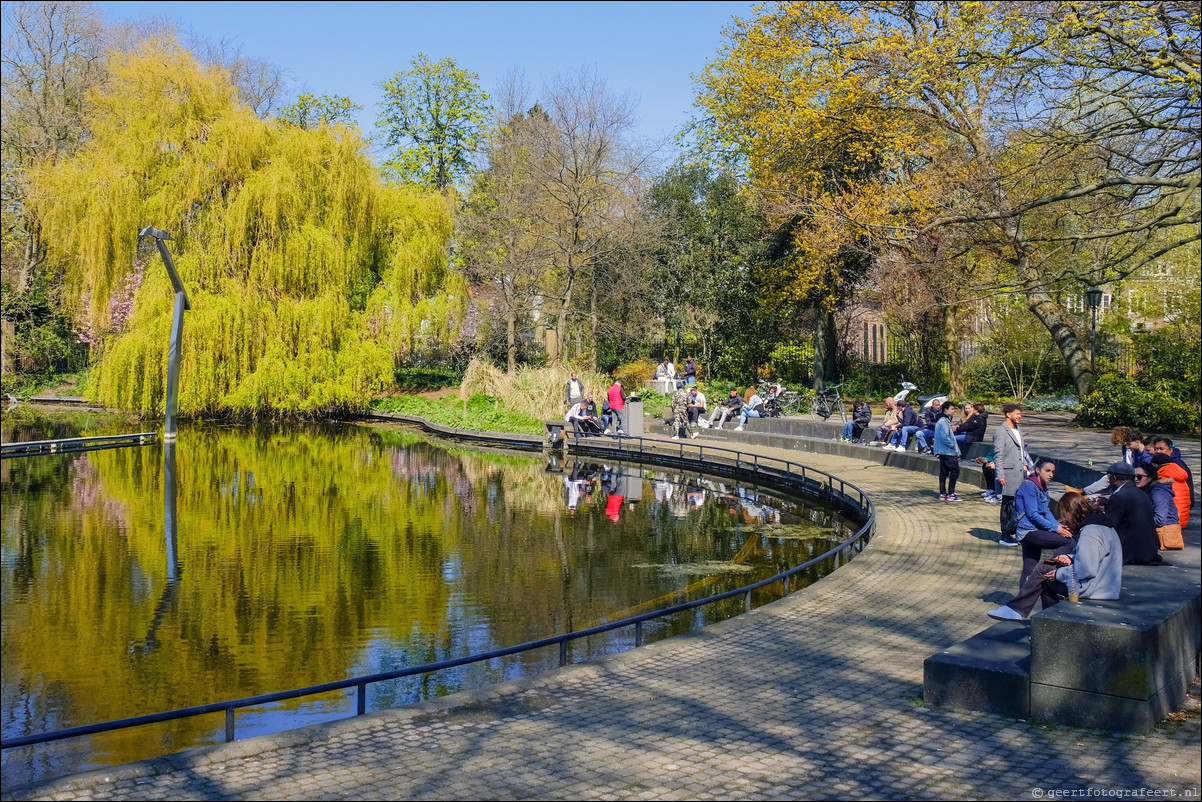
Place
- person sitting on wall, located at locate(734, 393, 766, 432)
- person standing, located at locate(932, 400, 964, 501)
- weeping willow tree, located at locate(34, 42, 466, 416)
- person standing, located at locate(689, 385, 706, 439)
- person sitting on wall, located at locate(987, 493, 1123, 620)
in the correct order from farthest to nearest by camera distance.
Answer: weeping willow tree, located at locate(34, 42, 466, 416), person sitting on wall, located at locate(734, 393, 766, 432), person standing, located at locate(689, 385, 706, 439), person standing, located at locate(932, 400, 964, 501), person sitting on wall, located at locate(987, 493, 1123, 620)

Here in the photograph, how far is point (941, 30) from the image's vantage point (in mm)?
25875

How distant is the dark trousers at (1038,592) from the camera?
820 cm

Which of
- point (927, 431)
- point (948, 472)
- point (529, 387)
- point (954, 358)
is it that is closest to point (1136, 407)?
point (927, 431)

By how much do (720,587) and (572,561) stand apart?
2.22 meters

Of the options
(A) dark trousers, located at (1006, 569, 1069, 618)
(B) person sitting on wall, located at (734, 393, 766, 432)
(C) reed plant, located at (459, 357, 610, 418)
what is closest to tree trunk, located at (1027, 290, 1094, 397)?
(B) person sitting on wall, located at (734, 393, 766, 432)

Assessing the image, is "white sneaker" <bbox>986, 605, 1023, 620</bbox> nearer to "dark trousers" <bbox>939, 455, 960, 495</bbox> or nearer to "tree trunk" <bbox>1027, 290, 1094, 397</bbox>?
"dark trousers" <bbox>939, 455, 960, 495</bbox>

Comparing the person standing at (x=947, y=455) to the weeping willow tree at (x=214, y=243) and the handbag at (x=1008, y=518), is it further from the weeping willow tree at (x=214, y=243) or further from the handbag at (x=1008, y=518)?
the weeping willow tree at (x=214, y=243)

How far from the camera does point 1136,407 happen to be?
2361 centimetres

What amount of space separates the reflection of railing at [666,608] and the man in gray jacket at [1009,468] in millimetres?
1620

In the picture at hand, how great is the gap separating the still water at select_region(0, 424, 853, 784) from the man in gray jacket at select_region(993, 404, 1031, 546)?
255 centimetres

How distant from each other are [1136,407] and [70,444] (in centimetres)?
2592

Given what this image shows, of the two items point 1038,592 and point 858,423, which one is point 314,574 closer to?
point 1038,592

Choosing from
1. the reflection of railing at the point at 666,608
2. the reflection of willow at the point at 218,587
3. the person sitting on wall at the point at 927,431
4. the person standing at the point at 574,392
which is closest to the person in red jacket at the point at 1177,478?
the reflection of railing at the point at 666,608

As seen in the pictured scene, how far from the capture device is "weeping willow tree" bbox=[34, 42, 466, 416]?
32.1 metres
